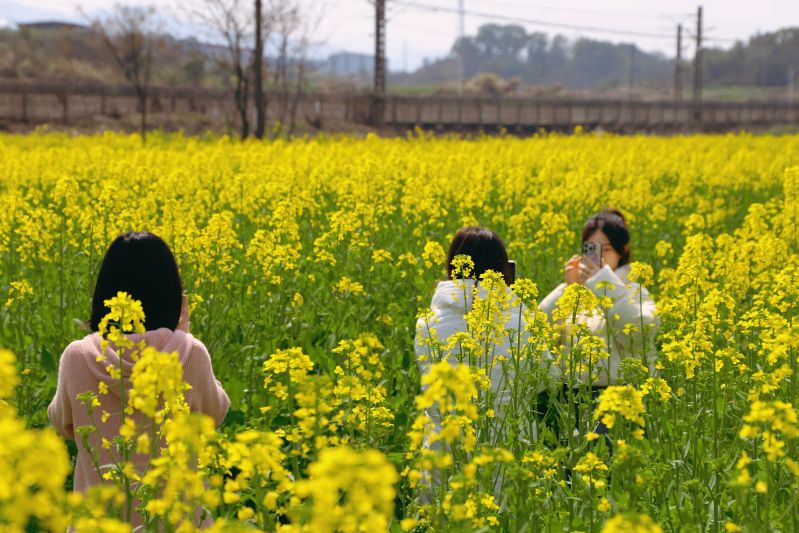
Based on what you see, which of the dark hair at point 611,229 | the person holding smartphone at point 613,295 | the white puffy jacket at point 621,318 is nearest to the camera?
the person holding smartphone at point 613,295

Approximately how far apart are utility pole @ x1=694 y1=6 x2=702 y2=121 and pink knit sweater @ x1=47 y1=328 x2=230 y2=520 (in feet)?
148

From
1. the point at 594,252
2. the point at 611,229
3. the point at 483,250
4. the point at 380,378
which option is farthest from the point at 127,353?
the point at 611,229

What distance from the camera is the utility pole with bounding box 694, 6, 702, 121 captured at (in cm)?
4506

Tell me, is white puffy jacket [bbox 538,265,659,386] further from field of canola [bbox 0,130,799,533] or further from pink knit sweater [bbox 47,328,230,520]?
pink knit sweater [bbox 47,328,230,520]

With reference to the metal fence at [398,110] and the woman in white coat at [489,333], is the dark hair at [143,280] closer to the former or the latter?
the woman in white coat at [489,333]

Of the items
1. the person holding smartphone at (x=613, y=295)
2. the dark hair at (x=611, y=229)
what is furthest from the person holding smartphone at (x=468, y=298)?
the dark hair at (x=611, y=229)

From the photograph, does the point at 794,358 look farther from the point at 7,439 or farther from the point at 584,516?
the point at 7,439

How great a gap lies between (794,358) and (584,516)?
3.50 feet

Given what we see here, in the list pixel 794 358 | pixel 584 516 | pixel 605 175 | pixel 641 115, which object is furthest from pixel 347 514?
pixel 641 115

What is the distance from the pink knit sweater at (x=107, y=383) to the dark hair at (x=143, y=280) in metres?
0.09

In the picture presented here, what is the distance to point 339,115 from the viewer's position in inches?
1337

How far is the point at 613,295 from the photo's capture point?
467 cm

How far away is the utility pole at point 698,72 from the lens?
45.1 metres

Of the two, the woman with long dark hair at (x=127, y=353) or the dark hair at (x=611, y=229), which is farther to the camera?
the dark hair at (x=611, y=229)
